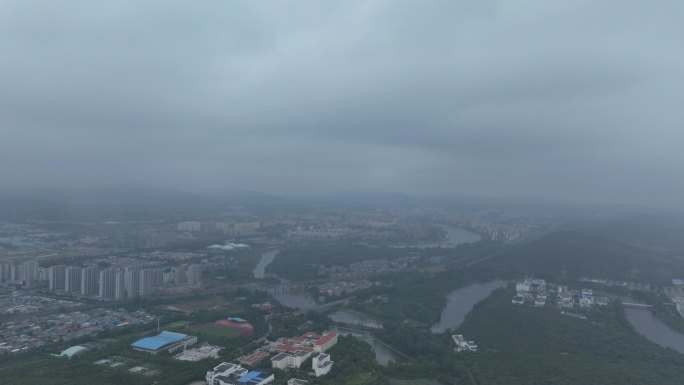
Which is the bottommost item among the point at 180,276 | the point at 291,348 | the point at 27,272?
the point at 291,348

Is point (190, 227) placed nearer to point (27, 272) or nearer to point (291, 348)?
point (27, 272)

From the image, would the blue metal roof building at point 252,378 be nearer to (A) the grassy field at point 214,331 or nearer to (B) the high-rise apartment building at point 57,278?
(A) the grassy field at point 214,331

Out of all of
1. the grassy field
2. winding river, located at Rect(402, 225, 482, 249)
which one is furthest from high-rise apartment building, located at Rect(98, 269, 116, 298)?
winding river, located at Rect(402, 225, 482, 249)

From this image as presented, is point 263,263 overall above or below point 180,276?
below

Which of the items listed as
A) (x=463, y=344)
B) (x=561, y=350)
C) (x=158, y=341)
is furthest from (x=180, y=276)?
(x=561, y=350)

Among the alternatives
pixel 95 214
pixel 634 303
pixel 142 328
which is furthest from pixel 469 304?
pixel 95 214

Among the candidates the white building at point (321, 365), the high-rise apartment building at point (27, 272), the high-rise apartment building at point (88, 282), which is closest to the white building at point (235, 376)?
the white building at point (321, 365)
